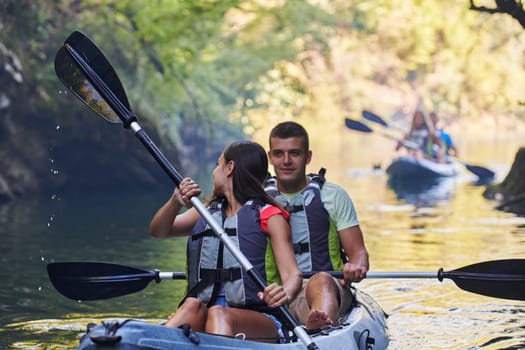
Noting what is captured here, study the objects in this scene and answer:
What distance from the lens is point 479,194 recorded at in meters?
17.0

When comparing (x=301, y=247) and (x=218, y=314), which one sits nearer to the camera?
(x=218, y=314)

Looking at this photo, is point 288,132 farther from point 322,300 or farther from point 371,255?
point 371,255

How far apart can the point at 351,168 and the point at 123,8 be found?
7.90 metres

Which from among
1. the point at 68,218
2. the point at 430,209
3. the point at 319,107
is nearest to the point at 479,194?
the point at 430,209

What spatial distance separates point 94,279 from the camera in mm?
5348

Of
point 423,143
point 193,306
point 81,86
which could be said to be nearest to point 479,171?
point 423,143

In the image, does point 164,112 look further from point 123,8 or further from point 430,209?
point 430,209

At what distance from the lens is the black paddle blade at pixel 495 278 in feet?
18.2

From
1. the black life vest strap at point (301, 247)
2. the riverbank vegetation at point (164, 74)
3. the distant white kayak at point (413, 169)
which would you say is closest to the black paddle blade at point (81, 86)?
the black life vest strap at point (301, 247)

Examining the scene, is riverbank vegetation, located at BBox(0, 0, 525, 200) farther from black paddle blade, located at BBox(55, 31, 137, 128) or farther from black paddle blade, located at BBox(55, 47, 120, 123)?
black paddle blade, located at BBox(55, 31, 137, 128)

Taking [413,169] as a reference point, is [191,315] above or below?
below

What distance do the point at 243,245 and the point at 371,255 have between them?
558 centimetres

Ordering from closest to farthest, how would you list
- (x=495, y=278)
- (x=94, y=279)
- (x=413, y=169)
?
1. (x=94, y=279)
2. (x=495, y=278)
3. (x=413, y=169)

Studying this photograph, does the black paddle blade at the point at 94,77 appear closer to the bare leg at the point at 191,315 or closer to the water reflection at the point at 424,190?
the bare leg at the point at 191,315
